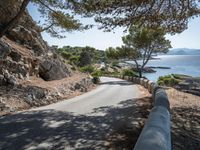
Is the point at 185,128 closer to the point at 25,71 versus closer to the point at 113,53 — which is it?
the point at 25,71

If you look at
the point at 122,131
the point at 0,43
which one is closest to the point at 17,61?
the point at 0,43

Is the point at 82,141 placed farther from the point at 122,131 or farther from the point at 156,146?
the point at 156,146

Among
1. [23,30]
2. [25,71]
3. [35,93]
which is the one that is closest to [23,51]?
[25,71]

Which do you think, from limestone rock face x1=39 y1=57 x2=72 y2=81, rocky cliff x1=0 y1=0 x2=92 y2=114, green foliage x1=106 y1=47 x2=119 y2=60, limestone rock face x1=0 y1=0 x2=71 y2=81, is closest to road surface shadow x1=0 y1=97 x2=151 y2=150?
rocky cliff x1=0 y1=0 x2=92 y2=114

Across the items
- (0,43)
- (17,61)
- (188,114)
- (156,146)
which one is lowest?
(188,114)

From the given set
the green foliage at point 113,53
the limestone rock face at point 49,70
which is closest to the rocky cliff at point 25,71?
the limestone rock face at point 49,70

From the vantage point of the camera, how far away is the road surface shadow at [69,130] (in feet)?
25.8

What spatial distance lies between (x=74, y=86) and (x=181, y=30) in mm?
11825

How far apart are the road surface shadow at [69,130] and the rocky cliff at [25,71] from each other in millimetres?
2645

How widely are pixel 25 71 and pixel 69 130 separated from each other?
11383 millimetres

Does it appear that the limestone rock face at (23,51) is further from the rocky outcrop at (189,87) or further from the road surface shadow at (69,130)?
the rocky outcrop at (189,87)

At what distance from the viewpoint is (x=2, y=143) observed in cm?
780

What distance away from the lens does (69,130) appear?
9.56 m

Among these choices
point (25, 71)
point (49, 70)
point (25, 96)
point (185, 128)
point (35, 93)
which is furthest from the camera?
point (49, 70)
